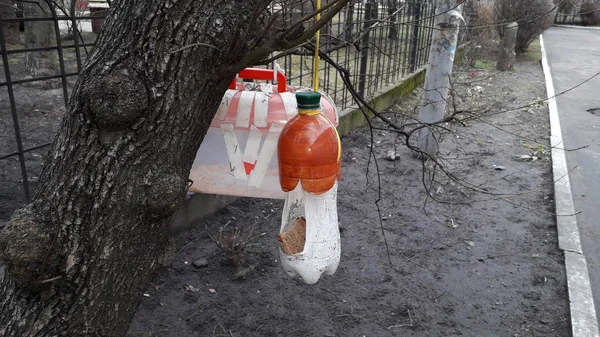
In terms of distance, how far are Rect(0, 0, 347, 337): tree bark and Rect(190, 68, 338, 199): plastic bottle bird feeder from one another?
→ 56cm

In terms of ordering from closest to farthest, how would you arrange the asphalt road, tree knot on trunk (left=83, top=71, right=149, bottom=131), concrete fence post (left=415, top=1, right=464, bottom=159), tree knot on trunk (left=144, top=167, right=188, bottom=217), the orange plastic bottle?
tree knot on trunk (left=83, top=71, right=149, bottom=131) → tree knot on trunk (left=144, top=167, right=188, bottom=217) → the orange plastic bottle → the asphalt road → concrete fence post (left=415, top=1, right=464, bottom=159)

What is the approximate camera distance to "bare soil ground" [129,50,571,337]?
288 centimetres

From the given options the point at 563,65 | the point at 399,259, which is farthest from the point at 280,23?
the point at 563,65

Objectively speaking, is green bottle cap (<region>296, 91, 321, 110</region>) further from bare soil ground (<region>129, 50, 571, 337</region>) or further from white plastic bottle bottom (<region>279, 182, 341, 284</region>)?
bare soil ground (<region>129, 50, 571, 337</region>)

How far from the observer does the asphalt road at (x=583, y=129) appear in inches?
171

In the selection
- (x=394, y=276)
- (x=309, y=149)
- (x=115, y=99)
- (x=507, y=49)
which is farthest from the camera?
(x=507, y=49)

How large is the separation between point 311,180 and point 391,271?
1881 millimetres

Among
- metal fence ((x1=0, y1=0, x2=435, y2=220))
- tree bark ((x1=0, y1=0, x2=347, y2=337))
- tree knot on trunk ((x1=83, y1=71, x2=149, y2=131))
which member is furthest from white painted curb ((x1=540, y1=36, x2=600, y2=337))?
metal fence ((x1=0, y1=0, x2=435, y2=220))

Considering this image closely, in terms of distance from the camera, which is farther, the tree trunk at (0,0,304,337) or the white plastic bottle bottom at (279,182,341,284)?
the white plastic bottle bottom at (279,182,341,284)

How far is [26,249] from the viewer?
1452mm

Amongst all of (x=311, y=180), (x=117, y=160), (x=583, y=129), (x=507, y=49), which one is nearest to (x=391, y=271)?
(x=311, y=180)

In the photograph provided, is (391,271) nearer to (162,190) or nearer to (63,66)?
(162,190)

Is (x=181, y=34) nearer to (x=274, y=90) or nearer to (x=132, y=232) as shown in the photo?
(x=132, y=232)

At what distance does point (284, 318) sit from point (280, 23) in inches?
63.1
